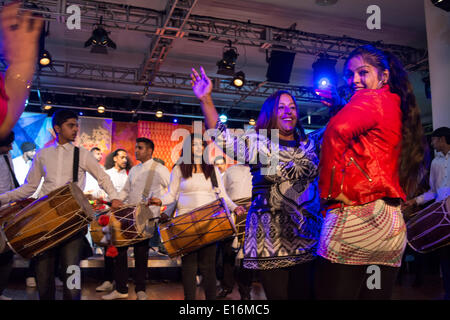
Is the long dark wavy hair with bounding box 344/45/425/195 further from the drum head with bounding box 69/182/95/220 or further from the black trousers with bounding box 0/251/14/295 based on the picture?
the black trousers with bounding box 0/251/14/295

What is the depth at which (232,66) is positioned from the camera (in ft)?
28.1

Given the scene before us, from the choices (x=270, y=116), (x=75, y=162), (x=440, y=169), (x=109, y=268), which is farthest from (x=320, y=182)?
(x=109, y=268)

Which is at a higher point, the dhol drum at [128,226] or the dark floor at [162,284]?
the dhol drum at [128,226]

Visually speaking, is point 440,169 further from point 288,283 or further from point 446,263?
point 288,283

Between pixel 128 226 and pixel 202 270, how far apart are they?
1040mm

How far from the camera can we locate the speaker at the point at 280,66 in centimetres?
870

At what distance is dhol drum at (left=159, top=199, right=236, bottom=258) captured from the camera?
3.44 metres

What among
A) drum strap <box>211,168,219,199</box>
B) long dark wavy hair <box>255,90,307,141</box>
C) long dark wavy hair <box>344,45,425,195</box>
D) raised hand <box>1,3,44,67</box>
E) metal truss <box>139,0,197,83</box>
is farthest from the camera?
metal truss <box>139,0,197,83</box>

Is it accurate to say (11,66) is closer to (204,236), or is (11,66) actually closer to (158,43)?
(204,236)

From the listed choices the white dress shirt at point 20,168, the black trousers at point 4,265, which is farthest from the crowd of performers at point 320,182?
the white dress shirt at point 20,168

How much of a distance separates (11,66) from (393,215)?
143cm

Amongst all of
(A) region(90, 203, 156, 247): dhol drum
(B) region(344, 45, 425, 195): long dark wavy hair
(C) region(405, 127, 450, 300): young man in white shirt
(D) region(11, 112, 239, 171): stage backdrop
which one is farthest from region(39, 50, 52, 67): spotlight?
(B) region(344, 45, 425, 195): long dark wavy hair

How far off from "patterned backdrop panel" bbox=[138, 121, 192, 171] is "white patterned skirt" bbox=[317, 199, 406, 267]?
11480mm

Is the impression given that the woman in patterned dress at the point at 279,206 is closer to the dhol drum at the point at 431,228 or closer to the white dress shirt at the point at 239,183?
the dhol drum at the point at 431,228
